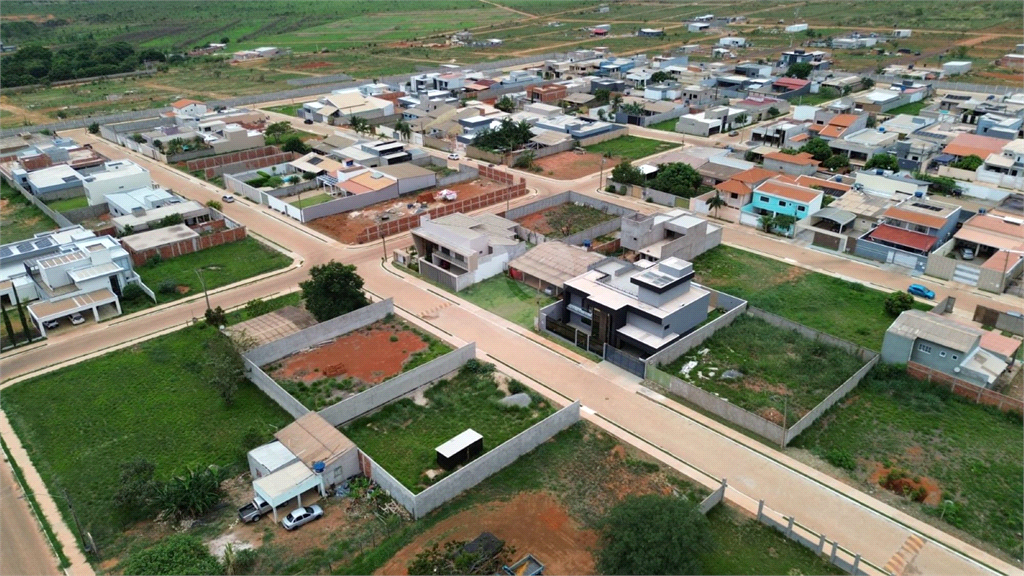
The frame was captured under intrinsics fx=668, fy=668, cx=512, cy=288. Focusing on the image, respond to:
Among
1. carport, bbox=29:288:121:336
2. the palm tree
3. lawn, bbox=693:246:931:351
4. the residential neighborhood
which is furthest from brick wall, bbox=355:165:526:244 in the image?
lawn, bbox=693:246:931:351

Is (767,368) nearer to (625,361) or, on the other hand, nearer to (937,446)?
(625,361)

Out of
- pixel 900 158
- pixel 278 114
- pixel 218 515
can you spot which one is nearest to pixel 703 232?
pixel 900 158

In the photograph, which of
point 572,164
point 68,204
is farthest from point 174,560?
point 572,164

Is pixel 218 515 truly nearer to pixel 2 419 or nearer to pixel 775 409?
pixel 2 419

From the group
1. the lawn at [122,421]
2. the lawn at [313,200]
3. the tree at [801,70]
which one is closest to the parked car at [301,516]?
the lawn at [122,421]

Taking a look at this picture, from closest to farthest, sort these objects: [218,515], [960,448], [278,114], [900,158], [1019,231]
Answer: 1. [218,515]
2. [960,448]
3. [1019,231]
4. [900,158]
5. [278,114]

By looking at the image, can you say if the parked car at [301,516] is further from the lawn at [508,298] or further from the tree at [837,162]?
the tree at [837,162]

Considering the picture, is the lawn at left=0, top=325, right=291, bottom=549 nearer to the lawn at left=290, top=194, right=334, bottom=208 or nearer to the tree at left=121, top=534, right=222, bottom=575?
the tree at left=121, top=534, right=222, bottom=575

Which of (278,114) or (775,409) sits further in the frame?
(278,114)
